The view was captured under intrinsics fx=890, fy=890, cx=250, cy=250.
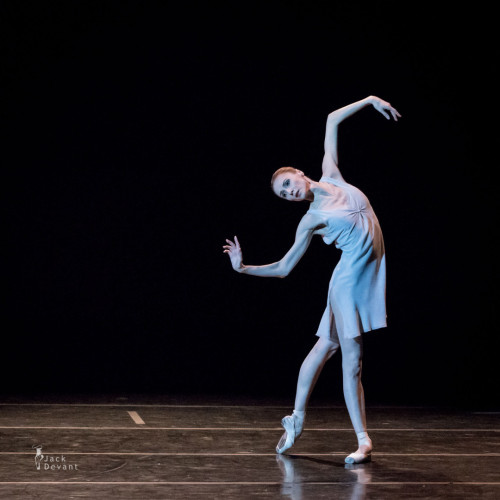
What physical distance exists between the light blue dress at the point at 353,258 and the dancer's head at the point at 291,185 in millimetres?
64

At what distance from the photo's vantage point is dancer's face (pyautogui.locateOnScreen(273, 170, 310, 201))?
329 centimetres

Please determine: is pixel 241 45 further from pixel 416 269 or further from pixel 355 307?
pixel 355 307

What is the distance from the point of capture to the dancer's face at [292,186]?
329 centimetres

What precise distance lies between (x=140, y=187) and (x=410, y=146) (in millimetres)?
1736

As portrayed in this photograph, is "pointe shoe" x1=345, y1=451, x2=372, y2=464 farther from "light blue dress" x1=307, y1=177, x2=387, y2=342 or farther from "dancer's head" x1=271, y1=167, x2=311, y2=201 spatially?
"dancer's head" x1=271, y1=167, x2=311, y2=201

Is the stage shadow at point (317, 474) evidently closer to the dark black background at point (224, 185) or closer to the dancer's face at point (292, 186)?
the dancer's face at point (292, 186)

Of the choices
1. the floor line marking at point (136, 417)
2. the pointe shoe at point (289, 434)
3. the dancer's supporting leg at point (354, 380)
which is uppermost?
the dancer's supporting leg at point (354, 380)

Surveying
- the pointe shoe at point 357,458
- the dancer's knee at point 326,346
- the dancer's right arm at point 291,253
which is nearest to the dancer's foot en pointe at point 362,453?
the pointe shoe at point 357,458

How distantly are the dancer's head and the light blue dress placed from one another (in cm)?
6

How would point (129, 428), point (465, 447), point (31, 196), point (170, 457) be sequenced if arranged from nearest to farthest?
point (170, 457) < point (465, 447) < point (129, 428) < point (31, 196)

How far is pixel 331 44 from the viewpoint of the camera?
5.58 metres

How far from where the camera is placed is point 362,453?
10.4 feet

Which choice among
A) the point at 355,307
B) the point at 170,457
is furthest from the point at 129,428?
the point at 355,307

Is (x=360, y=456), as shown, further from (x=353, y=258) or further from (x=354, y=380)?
(x=353, y=258)
